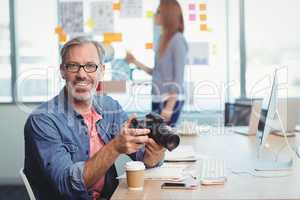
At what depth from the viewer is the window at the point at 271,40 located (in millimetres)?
4191

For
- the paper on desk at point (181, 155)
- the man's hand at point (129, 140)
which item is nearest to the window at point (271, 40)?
the paper on desk at point (181, 155)

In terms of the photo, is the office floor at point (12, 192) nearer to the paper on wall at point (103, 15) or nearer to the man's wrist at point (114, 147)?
the paper on wall at point (103, 15)

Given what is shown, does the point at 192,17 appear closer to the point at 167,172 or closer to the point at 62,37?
the point at 62,37

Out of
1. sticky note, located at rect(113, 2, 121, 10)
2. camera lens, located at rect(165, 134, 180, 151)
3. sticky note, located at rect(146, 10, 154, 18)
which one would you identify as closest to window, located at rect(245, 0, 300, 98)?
sticky note, located at rect(146, 10, 154, 18)

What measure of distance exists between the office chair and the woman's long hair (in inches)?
30.8

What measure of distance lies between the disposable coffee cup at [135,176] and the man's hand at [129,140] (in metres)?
0.06

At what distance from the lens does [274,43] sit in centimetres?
423

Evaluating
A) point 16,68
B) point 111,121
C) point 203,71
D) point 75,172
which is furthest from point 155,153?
point 16,68

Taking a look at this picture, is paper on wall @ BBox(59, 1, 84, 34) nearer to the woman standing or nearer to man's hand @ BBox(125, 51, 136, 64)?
man's hand @ BBox(125, 51, 136, 64)

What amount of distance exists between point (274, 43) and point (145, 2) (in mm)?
1304

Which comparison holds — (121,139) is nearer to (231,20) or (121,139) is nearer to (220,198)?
(220,198)

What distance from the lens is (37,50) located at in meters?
4.39

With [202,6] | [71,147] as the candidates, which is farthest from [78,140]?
[202,6]

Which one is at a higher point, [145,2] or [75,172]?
[145,2]
